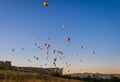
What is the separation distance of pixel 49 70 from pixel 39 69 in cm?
204

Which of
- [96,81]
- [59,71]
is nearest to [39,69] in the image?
[59,71]

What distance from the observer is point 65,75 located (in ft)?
146

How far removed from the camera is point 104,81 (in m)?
42.7

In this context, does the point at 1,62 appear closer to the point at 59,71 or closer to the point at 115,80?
the point at 59,71

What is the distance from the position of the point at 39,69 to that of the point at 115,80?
641 inches

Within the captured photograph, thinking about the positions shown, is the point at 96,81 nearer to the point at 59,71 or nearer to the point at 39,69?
the point at 59,71

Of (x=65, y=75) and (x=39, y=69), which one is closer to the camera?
(x=65, y=75)

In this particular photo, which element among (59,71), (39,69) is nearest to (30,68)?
(39,69)

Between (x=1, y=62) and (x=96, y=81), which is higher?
(x=1, y=62)

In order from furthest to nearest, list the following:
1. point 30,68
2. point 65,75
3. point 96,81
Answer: point 30,68 < point 65,75 < point 96,81

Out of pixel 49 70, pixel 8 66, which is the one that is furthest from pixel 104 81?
pixel 8 66

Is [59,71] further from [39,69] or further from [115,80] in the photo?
[115,80]

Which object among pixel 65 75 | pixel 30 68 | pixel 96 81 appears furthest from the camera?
pixel 30 68

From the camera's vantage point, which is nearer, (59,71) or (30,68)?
Result: (59,71)
